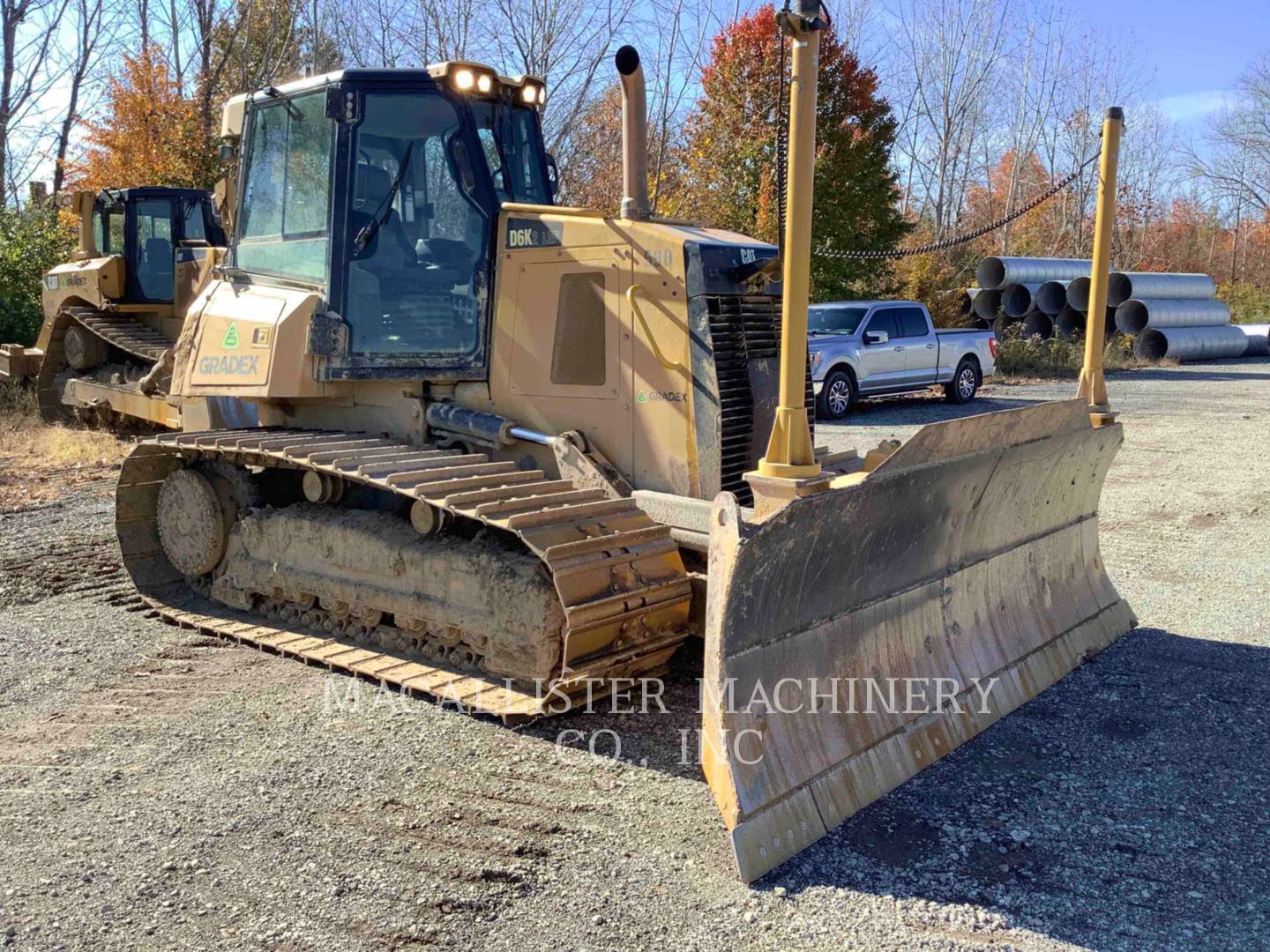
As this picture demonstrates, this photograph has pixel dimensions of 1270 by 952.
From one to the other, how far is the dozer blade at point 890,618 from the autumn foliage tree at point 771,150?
51.0 ft

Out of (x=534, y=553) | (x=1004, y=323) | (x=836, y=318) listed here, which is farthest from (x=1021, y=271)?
(x=534, y=553)

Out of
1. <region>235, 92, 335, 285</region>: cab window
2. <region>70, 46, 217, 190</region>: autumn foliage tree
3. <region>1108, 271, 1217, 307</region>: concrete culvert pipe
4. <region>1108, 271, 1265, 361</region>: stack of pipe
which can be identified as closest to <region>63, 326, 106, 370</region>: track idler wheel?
<region>70, 46, 217, 190</region>: autumn foliage tree

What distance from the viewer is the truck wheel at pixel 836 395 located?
15.9 meters

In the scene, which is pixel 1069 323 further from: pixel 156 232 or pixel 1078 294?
pixel 156 232

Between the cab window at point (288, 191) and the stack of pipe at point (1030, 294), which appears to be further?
the stack of pipe at point (1030, 294)

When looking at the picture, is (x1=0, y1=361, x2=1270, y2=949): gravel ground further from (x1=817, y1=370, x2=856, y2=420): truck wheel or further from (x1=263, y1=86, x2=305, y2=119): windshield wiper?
(x1=817, y1=370, x2=856, y2=420): truck wheel

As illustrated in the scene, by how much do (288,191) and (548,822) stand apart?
3.85 m

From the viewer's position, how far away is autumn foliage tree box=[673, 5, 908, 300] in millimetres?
20906

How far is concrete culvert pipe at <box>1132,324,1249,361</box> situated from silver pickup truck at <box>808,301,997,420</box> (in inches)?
410

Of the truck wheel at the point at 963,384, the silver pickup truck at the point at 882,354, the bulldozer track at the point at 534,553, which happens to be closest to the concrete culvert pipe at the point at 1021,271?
the silver pickup truck at the point at 882,354

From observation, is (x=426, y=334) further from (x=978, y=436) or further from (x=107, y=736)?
(x=978, y=436)

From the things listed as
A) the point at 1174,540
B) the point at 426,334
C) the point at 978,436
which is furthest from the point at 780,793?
the point at 1174,540

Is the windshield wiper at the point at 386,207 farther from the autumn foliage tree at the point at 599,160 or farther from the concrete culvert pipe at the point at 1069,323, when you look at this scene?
the concrete culvert pipe at the point at 1069,323

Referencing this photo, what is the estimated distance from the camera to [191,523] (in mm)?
6328
